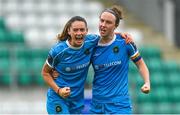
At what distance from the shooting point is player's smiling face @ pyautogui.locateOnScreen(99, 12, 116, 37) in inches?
270

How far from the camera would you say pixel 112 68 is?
7098 millimetres

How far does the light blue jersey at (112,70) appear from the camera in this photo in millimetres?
7102

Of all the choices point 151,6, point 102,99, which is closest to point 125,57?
point 102,99

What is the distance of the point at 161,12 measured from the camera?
17469 mm

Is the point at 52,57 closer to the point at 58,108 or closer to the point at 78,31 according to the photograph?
the point at 78,31

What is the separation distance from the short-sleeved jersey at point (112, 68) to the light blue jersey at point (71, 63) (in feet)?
0.34

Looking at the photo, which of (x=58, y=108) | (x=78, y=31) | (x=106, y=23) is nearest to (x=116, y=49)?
(x=106, y=23)

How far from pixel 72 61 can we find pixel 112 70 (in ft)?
1.25

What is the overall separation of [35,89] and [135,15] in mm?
4913

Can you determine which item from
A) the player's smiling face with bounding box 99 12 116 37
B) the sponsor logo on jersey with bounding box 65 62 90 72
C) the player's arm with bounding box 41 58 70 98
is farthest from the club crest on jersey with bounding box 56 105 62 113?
the player's smiling face with bounding box 99 12 116 37

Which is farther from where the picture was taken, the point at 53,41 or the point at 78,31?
the point at 53,41

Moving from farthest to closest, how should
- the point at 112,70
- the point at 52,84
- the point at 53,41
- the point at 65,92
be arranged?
the point at 53,41 → the point at 112,70 → the point at 52,84 → the point at 65,92

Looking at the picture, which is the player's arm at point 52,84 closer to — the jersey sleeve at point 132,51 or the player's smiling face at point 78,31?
the player's smiling face at point 78,31

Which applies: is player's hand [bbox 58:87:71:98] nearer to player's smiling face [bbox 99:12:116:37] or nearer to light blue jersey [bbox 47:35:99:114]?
light blue jersey [bbox 47:35:99:114]
